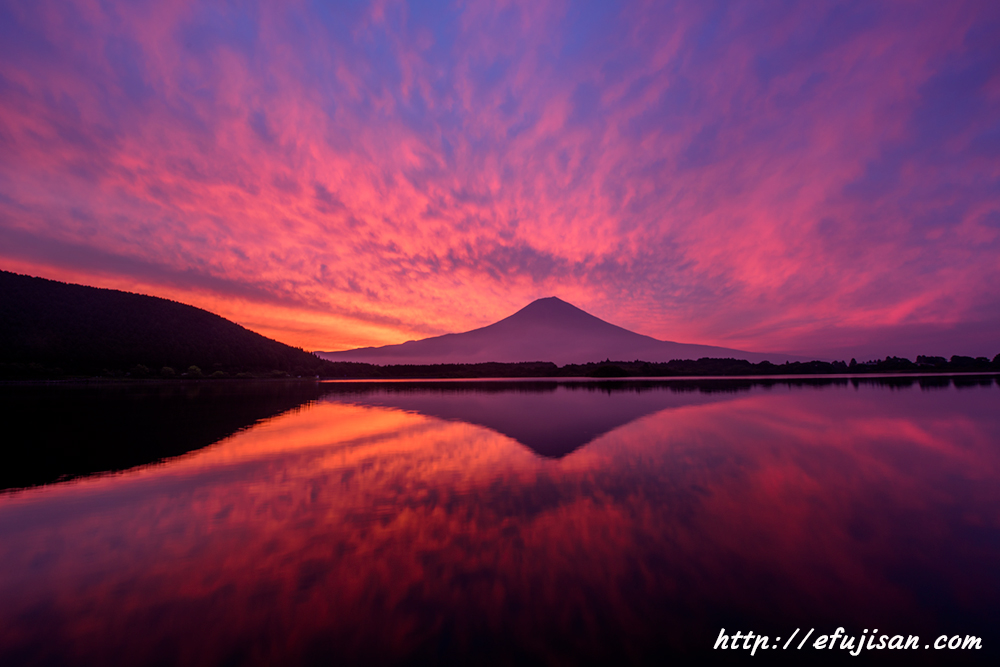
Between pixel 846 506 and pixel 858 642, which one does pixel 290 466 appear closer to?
pixel 858 642

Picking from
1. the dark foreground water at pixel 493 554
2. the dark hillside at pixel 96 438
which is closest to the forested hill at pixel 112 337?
the dark hillside at pixel 96 438

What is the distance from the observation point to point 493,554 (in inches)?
317

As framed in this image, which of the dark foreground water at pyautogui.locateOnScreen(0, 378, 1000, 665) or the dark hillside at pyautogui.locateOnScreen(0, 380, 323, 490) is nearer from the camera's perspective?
the dark foreground water at pyautogui.locateOnScreen(0, 378, 1000, 665)

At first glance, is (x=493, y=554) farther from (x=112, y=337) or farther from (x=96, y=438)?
(x=112, y=337)

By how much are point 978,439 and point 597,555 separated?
2570cm

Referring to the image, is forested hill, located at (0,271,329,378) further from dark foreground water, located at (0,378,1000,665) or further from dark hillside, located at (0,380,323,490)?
dark foreground water, located at (0,378,1000,665)

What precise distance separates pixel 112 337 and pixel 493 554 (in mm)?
178022

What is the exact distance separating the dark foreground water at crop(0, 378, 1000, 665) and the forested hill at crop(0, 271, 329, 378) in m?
142

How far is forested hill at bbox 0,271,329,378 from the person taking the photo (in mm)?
112375

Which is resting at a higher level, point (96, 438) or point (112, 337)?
point (112, 337)

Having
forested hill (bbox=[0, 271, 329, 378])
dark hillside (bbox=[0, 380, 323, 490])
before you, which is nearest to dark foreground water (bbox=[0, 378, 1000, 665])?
dark hillside (bbox=[0, 380, 323, 490])

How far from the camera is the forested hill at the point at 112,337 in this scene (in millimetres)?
112375

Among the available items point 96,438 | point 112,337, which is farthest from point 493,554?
point 112,337

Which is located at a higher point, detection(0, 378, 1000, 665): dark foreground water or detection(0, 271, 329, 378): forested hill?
detection(0, 271, 329, 378): forested hill
